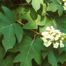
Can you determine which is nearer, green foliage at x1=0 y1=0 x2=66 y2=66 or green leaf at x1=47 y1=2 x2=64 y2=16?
green foliage at x1=0 y1=0 x2=66 y2=66

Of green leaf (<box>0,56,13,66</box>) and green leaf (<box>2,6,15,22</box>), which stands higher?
green leaf (<box>2,6,15,22</box>)

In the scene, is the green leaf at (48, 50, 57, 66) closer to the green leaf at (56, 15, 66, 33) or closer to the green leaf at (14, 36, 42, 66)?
the green leaf at (14, 36, 42, 66)

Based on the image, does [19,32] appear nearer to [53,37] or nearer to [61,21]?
[53,37]

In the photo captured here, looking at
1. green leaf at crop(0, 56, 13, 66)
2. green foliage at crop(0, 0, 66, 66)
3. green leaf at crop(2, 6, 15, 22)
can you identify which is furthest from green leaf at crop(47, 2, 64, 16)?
green leaf at crop(0, 56, 13, 66)

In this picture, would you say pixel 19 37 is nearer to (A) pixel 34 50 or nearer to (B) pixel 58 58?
(A) pixel 34 50

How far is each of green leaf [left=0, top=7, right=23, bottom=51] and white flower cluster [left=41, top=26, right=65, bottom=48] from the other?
171 millimetres

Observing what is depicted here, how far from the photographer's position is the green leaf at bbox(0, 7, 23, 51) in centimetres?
170

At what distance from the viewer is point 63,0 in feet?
6.14

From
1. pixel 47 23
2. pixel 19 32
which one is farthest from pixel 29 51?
pixel 47 23

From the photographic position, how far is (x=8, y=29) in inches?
69.2

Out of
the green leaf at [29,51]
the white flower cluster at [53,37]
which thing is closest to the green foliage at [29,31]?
the green leaf at [29,51]

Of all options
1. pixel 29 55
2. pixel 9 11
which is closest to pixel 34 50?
pixel 29 55

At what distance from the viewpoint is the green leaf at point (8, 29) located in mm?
1704

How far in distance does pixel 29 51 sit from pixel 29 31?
0.15 metres
